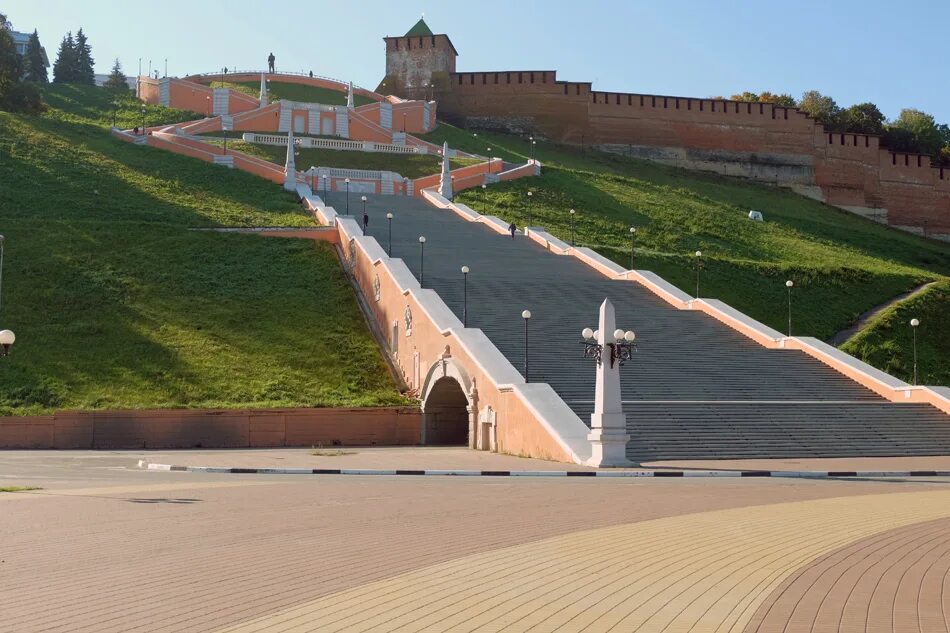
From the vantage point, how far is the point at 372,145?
2313 inches

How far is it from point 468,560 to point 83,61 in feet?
297

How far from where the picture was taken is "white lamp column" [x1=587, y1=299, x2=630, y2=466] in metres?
18.0

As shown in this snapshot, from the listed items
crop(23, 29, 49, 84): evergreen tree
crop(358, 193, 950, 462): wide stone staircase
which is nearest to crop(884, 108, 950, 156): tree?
crop(358, 193, 950, 462): wide stone staircase

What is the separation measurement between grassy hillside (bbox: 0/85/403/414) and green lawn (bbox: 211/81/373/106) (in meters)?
26.7

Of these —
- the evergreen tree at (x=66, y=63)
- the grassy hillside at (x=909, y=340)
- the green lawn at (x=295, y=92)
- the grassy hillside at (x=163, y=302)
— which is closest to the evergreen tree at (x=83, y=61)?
the evergreen tree at (x=66, y=63)

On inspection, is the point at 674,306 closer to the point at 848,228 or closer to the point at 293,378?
the point at 293,378

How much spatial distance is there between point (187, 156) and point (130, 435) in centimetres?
2969

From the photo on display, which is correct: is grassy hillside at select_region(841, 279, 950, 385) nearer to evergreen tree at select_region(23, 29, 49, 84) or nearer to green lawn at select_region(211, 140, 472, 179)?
green lawn at select_region(211, 140, 472, 179)

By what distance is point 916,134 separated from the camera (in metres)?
77.4

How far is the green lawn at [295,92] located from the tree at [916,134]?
112 ft

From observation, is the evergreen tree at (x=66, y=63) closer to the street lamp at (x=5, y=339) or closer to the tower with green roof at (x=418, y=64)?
the tower with green roof at (x=418, y=64)

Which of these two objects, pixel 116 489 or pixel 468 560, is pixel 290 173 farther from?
pixel 468 560

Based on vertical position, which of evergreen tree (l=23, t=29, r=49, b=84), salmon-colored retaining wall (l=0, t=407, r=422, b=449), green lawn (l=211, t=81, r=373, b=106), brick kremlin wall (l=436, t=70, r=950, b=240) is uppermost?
evergreen tree (l=23, t=29, r=49, b=84)

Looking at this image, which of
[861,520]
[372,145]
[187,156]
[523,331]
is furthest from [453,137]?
[861,520]
